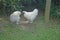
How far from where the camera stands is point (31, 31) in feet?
17.6

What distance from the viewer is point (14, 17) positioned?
5676mm

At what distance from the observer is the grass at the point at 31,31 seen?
4.98 meters

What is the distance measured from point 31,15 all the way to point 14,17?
20.0 inches

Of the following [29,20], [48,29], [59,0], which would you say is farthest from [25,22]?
[59,0]

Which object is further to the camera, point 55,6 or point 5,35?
point 55,6

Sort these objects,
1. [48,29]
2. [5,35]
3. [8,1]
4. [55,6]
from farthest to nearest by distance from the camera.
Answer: [55,6], [8,1], [48,29], [5,35]

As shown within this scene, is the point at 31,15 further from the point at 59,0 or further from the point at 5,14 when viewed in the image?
the point at 59,0

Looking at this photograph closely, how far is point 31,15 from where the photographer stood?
5859 millimetres

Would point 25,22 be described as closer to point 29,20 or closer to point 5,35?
point 29,20

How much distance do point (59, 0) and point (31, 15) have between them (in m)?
1.56

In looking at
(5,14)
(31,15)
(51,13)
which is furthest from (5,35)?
(51,13)

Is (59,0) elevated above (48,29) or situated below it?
above

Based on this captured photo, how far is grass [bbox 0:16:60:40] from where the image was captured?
4.98 metres

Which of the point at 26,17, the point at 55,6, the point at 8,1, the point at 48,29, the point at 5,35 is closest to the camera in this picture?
the point at 5,35
